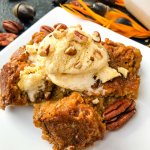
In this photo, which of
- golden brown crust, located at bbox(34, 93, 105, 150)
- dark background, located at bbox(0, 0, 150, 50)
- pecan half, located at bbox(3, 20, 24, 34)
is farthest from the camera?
dark background, located at bbox(0, 0, 150, 50)

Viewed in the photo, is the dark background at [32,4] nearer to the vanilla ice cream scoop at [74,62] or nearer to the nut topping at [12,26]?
the nut topping at [12,26]

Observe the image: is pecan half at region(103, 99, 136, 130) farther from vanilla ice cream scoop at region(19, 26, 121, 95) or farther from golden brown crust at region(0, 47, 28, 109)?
golden brown crust at region(0, 47, 28, 109)

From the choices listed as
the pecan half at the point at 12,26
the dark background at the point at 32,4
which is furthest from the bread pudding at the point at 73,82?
the dark background at the point at 32,4

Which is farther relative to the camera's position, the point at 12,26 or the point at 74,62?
the point at 12,26

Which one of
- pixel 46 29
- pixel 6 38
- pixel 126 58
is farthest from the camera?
pixel 6 38

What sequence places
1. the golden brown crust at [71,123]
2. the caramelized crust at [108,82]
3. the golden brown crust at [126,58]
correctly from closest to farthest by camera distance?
the golden brown crust at [71,123] → the caramelized crust at [108,82] → the golden brown crust at [126,58]

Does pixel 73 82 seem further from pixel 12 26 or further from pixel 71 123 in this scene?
pixel 12 26

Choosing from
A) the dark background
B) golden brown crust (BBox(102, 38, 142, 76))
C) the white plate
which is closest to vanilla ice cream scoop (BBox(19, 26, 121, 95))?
golden brown crust (BBox(102, 38, 142, 76))

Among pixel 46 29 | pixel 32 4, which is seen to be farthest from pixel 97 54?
pixel 32 4
